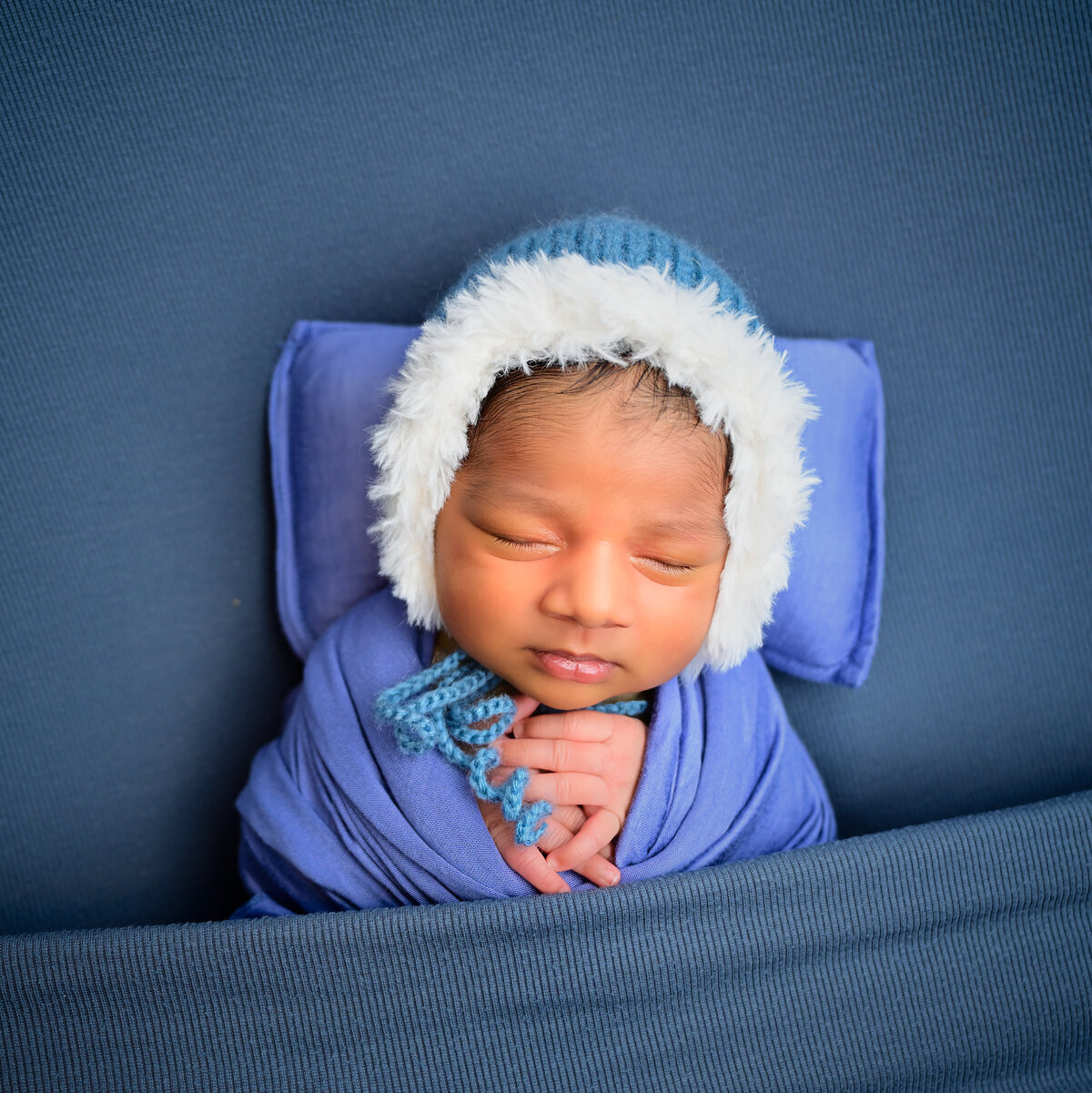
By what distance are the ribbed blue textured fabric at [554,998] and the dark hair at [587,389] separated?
0.50m

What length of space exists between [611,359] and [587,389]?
0.04 meters

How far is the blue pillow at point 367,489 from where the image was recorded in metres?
1.13

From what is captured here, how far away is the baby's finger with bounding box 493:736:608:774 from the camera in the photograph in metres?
0.96

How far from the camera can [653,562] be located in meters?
0.88

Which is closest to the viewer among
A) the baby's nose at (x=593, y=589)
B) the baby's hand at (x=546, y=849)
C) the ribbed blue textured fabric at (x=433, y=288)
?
the baby's nose at (x=593, y=589)

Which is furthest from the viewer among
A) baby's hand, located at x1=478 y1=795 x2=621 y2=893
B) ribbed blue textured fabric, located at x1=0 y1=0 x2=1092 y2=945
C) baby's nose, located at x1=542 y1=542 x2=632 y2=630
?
ribbed blue textured fabric, located at x1=0 y1=0 x2=1092 y2=945

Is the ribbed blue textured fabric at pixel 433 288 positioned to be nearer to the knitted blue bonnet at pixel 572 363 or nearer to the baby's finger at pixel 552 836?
the knitted blue bonnet at pixel 572 363

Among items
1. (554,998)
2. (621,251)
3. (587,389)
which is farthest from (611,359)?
(554,998)

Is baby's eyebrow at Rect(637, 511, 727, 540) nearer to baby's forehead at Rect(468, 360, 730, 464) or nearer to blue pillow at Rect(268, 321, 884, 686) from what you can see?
baby's forehead at Rect(468, 360, 730, 464)

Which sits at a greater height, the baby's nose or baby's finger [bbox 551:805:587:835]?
the baby's nose

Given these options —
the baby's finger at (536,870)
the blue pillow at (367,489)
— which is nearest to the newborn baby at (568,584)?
the baby's finger at (536,870)

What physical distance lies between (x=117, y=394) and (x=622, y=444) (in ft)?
2.41

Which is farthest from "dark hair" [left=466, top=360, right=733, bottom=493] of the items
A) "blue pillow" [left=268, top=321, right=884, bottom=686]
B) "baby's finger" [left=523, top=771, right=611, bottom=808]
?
"baby's finger" [left=523, top=771, right=611, bottom=808]

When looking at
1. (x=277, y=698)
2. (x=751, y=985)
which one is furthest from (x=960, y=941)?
(x=277, y=698)
